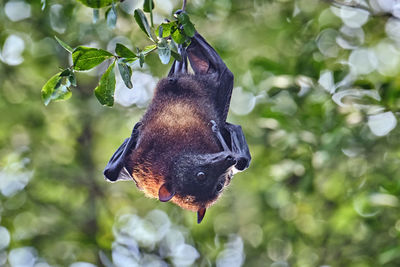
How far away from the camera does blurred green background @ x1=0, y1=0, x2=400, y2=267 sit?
252 inches

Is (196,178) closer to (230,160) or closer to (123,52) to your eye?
(230,160)

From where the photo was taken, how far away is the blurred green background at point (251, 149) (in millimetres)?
6410

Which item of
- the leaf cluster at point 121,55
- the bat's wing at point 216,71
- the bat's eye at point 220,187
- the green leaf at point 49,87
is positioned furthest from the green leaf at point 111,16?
the bat's wing at point 216,71

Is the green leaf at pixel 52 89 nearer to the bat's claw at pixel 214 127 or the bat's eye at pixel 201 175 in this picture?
the bat's eye at pixel 201 175

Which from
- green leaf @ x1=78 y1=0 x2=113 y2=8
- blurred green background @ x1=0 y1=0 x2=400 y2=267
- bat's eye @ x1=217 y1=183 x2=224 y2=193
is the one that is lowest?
blurred green background @ x1=0 y1=0 x2=400 y2=267

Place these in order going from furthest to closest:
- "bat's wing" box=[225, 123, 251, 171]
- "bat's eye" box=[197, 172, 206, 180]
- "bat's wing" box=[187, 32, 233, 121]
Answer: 1. "bat's wing" box=[187, 32, 233, 121]
2. "bat's wing" box=[225, 123, 251, 171]
3. "bat's eye" box=[197, 172, 206, 180]

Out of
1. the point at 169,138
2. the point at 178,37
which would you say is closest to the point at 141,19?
the point at 178,37

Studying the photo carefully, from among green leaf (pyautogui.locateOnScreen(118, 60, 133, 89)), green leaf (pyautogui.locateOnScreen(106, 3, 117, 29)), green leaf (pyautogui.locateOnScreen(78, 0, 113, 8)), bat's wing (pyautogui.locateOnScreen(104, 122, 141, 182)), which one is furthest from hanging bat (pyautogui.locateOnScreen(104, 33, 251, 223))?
green leaf (pyautogui.locateOnScreen(78, 0, 113, 8))

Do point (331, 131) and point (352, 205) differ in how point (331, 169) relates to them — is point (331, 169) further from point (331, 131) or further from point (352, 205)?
point (331, 131)

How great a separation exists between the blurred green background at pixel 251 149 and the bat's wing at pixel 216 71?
1.17 metres

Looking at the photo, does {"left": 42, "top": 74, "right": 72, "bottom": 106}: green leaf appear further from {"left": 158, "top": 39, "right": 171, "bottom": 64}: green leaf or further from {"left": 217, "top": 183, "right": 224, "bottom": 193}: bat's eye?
{"left": 217, "top": 183, "right": 224, "bottom": 193}: bat's eye

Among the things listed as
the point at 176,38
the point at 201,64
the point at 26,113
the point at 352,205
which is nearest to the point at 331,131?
the point at 352,205

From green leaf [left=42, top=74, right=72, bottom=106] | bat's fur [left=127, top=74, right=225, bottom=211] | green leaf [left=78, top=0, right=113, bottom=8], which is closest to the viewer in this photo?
green leaf [left=78, top=0, right=113, bottom=8]

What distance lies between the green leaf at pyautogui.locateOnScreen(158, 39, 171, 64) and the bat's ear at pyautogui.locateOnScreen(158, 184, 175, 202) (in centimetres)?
155
